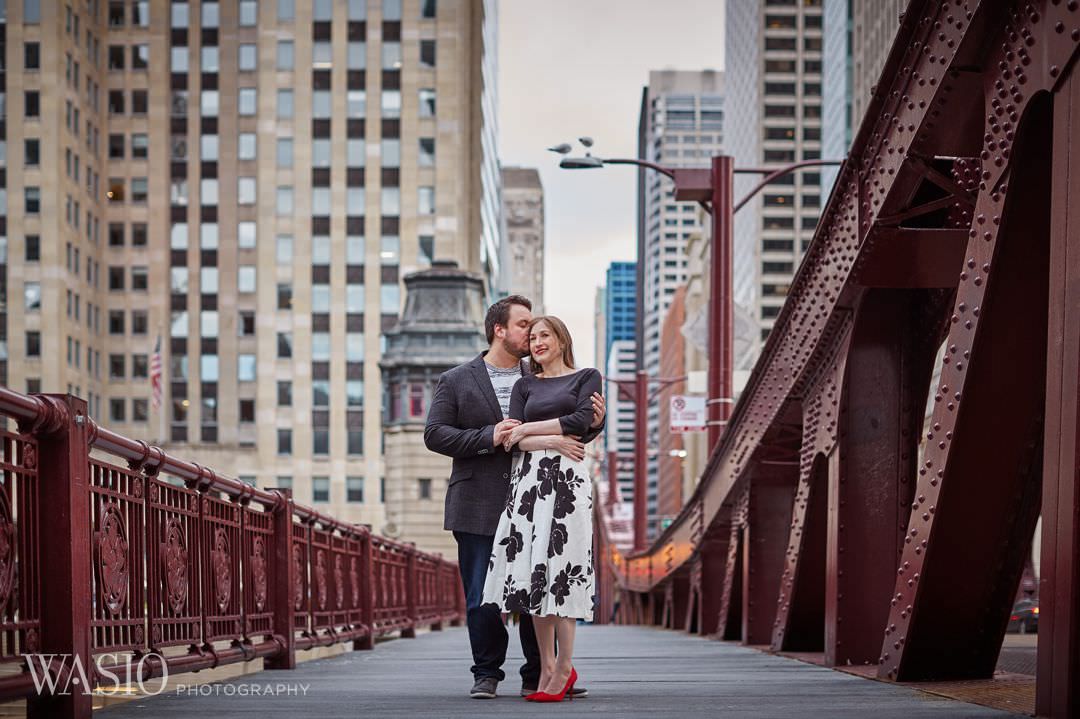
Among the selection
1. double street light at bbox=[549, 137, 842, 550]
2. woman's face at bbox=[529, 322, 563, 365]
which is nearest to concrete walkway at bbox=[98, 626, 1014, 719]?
woman's face at bbox=[529, 322, 563, 365]

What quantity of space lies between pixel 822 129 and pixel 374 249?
45.7m

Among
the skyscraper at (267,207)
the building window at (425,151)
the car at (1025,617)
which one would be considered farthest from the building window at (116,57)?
the car at (1025,617)

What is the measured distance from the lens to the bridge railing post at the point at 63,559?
16.6 ft

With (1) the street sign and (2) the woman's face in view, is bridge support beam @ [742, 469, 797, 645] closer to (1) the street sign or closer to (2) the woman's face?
(2) the woman's face

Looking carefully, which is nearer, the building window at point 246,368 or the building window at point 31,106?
the building window at point 31,106

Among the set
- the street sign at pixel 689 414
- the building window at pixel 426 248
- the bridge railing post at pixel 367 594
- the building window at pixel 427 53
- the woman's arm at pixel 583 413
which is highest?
the building window at pixel 427 53

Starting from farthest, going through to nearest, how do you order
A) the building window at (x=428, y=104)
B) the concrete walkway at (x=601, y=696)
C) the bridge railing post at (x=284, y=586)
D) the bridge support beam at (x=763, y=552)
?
the building window at (x=428, y=104), the bridge support beam at (x=763, y=552), the bridge railing post at (x=284, y=586), the concrete walkway at (x=601, y=696)

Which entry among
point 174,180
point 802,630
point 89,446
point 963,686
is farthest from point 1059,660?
point 174,180

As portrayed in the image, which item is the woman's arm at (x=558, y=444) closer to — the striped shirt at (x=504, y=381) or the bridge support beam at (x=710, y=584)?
→ the striped shirt at (x=504, y=381)

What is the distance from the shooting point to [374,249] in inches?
3479

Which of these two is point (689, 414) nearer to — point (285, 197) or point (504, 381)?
point (504, 381)

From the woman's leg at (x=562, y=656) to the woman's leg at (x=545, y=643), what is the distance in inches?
0.8

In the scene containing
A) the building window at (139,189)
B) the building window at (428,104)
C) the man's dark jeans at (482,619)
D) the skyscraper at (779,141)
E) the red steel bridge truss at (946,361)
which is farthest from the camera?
the skyscraper at (779,141)

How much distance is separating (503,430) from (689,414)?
55.1 ft
